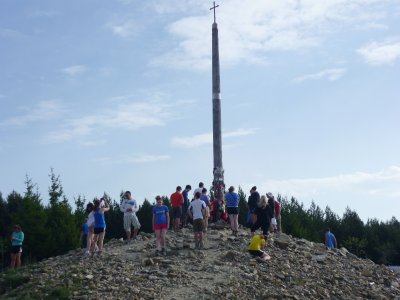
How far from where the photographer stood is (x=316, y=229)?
54344 mm

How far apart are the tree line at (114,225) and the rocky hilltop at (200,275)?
16490 millimetres

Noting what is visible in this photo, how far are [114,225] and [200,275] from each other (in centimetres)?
3290

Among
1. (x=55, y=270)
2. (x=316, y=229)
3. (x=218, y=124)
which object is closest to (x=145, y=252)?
(x=55, y=270)

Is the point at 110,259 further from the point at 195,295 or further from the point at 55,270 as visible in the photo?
the point at 195,295

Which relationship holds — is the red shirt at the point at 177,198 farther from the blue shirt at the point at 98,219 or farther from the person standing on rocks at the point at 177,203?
the blue shirt at the point at 98,219

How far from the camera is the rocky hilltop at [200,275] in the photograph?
53.7 ft

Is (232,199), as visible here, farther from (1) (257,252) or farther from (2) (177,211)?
(1) (257,252)

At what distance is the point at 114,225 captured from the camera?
163 ft

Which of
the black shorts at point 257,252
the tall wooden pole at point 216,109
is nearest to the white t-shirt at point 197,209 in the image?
the black shorts at point 257,252

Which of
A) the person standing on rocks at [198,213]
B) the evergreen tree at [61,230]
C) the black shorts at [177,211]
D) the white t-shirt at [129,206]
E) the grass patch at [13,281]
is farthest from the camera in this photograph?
the evergreen tree at [61,230]

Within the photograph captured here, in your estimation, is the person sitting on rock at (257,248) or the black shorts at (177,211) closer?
the person sitting on rock at (257,248)

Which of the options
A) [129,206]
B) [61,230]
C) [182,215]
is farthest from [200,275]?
[61,230]

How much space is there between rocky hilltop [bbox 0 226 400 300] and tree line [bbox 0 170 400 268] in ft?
54.1

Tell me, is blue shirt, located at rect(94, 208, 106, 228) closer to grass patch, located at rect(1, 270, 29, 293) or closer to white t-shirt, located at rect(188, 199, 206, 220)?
grass patch, located at rect(1, 270, 29, 293)
